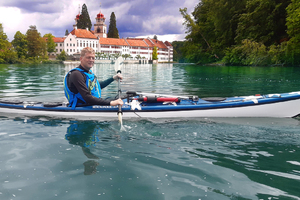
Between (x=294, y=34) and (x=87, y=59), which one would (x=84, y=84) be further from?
(x=294, y=34)

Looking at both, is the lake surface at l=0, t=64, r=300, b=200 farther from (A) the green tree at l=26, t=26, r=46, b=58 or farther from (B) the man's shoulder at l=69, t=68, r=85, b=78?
(A) the green tree at l=26, t=26, r=46, b=58

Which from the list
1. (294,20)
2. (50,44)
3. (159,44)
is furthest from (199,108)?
(159,44)

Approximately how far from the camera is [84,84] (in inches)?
200

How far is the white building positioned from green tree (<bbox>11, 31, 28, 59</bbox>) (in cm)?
2077

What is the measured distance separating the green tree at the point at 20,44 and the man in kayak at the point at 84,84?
2850 inches

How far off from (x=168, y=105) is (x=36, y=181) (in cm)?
332

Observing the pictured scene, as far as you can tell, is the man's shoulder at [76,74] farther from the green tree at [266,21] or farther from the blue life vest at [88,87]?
the green tree at [266,21]

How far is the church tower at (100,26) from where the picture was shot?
108500mm

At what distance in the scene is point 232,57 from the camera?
3669 centimetres

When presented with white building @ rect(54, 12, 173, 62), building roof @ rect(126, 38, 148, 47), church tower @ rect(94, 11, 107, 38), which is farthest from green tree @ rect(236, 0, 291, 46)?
church tower @ rect(94, 11, 107, 38)

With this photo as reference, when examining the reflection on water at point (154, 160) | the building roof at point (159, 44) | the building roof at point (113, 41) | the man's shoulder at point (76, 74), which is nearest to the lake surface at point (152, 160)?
the reflection on water at point (154, 160)

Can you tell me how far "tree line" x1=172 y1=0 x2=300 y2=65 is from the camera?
2736 cm

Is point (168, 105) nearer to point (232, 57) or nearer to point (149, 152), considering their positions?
point (149, 152)

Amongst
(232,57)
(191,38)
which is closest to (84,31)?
(191,38)
